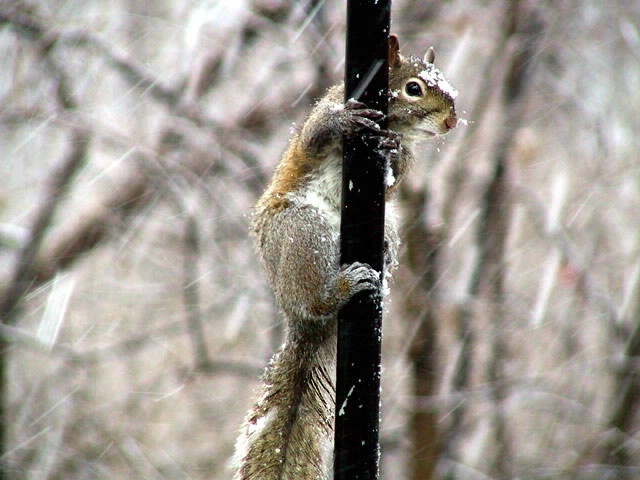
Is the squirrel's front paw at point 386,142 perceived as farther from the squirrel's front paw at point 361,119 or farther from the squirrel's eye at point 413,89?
the squirrel's eye at point 413,89

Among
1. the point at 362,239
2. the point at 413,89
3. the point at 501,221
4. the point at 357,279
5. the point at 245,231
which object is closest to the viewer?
the point at 362,239

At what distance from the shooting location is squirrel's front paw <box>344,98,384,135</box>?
205 centimetres

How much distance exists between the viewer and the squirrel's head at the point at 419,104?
2572mm

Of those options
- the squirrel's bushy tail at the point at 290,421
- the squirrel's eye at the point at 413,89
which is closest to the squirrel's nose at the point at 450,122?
the squirrel's eye at the point at 413,89

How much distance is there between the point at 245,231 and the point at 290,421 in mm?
2868

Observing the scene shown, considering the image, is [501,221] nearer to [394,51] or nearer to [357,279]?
[394,51]

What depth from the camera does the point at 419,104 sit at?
8.47 ft

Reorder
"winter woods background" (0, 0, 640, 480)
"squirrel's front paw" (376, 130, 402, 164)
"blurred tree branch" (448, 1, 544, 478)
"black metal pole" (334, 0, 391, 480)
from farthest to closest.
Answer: "blurred tree branch" (448, 1, 544, 478)
"winter woods background" (0, 0, 640, 480)
"squirrel's front paw" (376, 130, 402, 164)
"black metal pole" (334, 0, 391, 480)

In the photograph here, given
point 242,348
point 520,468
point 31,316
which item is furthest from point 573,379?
point 31,316

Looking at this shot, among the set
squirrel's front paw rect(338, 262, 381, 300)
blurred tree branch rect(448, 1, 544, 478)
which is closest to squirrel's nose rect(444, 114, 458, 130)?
squirrel's front paw rect(338, 262, 381, 300)

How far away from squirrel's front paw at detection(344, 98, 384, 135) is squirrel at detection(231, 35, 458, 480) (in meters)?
0.29

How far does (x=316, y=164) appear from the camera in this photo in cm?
264

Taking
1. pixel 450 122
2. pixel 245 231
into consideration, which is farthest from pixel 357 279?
pixel 245 231

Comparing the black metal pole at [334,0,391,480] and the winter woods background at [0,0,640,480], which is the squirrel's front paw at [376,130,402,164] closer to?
the black metal pole at [334,0,391,480]
